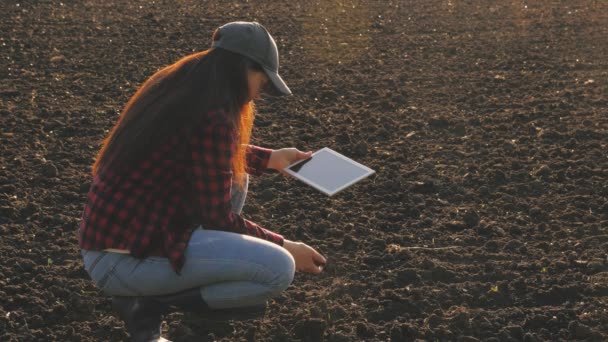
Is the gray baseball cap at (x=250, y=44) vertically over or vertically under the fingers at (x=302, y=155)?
over

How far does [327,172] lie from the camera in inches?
162

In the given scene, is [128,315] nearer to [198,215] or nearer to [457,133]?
[198,215]

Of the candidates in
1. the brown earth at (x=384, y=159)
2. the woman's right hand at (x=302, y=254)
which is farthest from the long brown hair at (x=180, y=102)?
the brown earth at (x=384, y=159)

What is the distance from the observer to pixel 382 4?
377 inches

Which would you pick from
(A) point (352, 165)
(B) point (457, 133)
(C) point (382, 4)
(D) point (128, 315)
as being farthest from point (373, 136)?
(C) point (382, 4)

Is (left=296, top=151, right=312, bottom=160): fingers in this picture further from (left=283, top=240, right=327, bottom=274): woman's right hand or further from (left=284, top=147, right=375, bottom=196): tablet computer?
(left=283, top=240, right=327, bottom=274): woman's right hand

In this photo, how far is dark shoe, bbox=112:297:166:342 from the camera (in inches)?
136

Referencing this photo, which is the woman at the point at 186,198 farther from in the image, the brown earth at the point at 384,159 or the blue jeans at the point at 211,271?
the brown earth at the point at 384,159

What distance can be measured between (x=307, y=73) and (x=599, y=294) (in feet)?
11.8

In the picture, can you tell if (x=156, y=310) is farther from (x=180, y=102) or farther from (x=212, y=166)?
(x=180, y=102)

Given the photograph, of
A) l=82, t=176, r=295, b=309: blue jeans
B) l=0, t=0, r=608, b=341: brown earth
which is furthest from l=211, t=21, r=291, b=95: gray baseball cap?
l=0, t=0, r=608, b=341: brown earth

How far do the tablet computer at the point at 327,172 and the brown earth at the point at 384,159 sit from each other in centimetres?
48

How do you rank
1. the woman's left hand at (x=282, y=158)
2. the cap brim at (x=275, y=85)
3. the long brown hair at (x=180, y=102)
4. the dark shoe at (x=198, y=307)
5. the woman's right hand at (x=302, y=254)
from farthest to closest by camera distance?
the woman's left hand at (x=282, y=158)
the woman's right hand at (x=302, y=254)
the dark shoe at (x=198, y=307)
the cap brim at (x=275, y=85)
the long brown hair at (x=180, y=102)

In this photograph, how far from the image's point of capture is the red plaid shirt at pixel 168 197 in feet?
10.3
